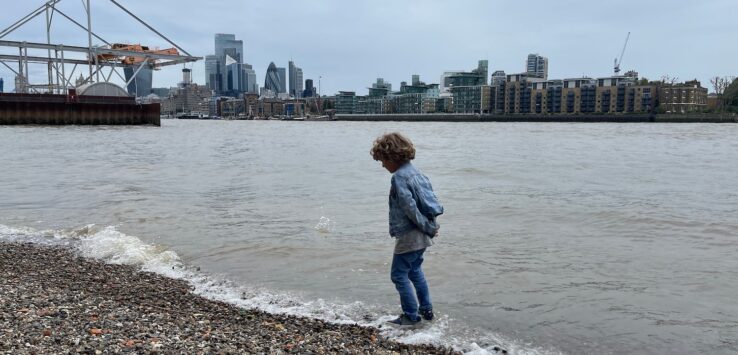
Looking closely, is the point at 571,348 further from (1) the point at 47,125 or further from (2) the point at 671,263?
(1) the point at 47,125

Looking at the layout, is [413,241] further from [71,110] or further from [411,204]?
[71,110]

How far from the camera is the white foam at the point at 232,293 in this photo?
4.85 m

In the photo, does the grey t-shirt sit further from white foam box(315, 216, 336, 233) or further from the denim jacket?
white foam box(315, 216, 336, 233)

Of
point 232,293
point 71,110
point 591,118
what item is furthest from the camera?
point 591,118

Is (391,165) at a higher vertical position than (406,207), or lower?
higher

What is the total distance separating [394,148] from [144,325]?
96.5 inches

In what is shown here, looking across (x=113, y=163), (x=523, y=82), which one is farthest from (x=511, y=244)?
(x=523, y=82)

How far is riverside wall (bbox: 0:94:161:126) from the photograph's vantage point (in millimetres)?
61909

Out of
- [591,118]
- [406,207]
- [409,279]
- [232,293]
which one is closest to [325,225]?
[232,293]

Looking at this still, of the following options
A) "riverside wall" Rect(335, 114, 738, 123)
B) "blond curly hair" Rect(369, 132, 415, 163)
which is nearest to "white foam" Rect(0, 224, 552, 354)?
"blond curly hair" Rect(369, 132, 415, 163)

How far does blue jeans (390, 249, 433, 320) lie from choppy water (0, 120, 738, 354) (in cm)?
24

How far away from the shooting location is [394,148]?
15.2 feet

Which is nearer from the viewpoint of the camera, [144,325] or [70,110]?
[144,325]

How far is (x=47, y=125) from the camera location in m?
64.9
